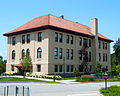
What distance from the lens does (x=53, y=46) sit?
40.2 metres

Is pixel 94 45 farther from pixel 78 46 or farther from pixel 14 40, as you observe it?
pixel 14 40

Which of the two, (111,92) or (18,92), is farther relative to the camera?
(111,92)

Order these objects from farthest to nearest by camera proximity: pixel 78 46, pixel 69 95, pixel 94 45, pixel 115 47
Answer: pixel 115 47
pixel 94 45
pixel 78 46
pixel 69 95

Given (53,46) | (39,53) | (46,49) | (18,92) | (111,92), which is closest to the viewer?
(18,92)

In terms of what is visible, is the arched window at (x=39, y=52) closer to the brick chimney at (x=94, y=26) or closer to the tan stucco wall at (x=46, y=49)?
the tan stucco wall at (x=46, y=49)

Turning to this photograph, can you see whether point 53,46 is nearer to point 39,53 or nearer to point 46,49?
point 46,49

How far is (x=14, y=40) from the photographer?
47.0 meters

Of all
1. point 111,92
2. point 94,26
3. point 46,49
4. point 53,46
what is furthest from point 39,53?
point 111,92

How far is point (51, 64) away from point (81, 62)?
10229 millimetres

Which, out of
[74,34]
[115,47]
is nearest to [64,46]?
[74,34]

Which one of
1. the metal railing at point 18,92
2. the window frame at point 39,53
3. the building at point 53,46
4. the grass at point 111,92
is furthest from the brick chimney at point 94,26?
the metal railing at point 18,92

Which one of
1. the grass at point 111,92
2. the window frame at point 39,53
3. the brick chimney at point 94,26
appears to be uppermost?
the brick chimney at point 94,26

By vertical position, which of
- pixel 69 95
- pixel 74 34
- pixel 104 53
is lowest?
pixel 69 95

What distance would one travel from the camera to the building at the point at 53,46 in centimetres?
3983
